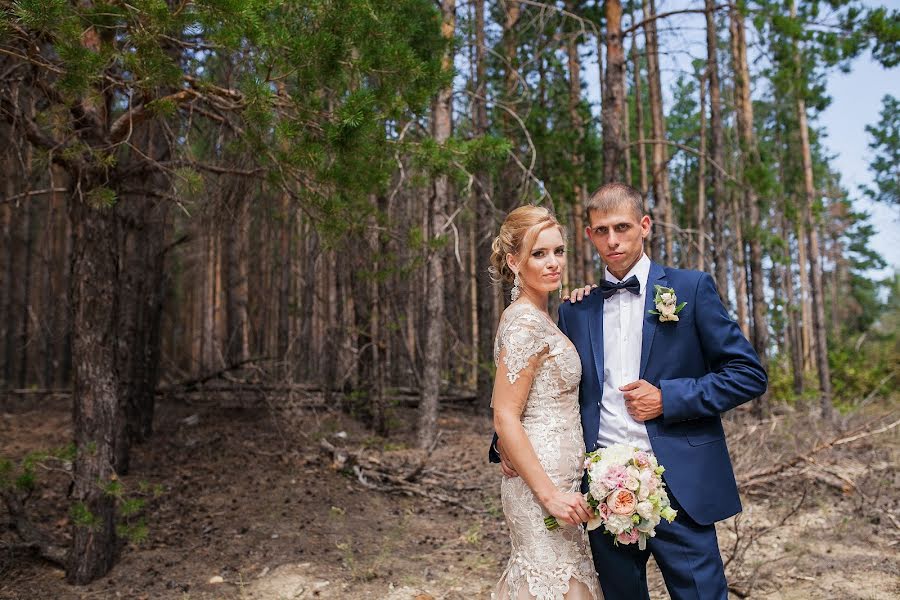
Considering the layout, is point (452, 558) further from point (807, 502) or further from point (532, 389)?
point (807, 502)

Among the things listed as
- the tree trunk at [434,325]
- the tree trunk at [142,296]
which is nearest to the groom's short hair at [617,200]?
the tree trunk at [142,296]

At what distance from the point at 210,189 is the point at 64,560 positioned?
3.00 metres

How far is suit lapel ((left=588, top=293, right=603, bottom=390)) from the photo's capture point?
2.69 meters

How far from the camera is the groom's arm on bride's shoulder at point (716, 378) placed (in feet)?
7.96

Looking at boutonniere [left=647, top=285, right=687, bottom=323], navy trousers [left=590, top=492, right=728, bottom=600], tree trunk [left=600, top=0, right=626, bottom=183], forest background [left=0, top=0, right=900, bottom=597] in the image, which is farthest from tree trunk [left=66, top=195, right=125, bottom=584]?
tree trunk [left=600, top=0, right=626, bottom=183]

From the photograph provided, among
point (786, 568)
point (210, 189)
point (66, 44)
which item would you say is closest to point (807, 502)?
point (786, 568)

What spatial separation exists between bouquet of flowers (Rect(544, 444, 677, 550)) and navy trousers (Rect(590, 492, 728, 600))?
0.10m

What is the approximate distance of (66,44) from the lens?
3189mm

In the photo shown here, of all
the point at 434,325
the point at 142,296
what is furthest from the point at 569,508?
the point at 142,296

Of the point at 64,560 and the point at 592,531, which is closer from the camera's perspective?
the point at 592,531

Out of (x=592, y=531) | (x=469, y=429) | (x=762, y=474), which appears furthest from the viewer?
(x=469, y=429)

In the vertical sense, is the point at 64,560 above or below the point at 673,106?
below

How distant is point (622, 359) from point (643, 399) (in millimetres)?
225

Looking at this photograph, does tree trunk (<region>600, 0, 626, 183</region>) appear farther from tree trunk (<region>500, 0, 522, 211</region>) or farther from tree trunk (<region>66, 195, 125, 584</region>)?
tree trunk (<region>66, 195, 125, 584</region>)
